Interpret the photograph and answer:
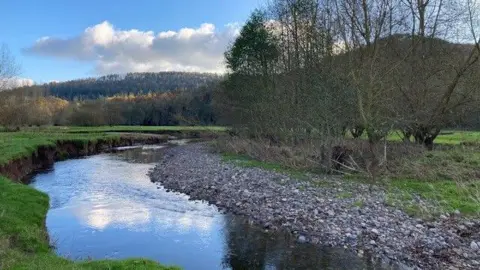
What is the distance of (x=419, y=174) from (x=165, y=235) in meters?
13.3

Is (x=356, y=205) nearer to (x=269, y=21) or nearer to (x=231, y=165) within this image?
(x=231, y=165)

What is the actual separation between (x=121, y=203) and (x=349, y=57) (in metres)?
18.1

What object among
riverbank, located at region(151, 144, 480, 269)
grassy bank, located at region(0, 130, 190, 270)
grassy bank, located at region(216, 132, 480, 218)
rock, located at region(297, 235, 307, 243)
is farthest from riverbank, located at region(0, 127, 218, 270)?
grassy bank, located at region(216, 132, 480, 218)

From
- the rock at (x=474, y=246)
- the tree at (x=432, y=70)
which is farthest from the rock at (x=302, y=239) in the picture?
the tree at (x=432, y=70)

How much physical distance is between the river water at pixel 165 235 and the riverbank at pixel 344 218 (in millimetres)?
922

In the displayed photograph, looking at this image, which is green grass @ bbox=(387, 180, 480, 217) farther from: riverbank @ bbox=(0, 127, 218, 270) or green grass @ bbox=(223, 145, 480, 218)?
riverbank @ bbox=(0, 127, 218, 270)

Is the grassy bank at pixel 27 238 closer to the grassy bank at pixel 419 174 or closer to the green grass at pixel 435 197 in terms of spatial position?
the green grass at pixel 435 197

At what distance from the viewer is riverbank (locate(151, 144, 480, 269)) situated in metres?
11.9

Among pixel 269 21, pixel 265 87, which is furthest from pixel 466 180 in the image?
pixel 269 21

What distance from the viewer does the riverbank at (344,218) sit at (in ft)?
39.0

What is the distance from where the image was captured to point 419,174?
2034cm

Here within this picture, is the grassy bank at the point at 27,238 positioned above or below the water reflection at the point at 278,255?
above

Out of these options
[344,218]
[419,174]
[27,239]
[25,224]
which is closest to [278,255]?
[344,218]

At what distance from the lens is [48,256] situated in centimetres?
1002
